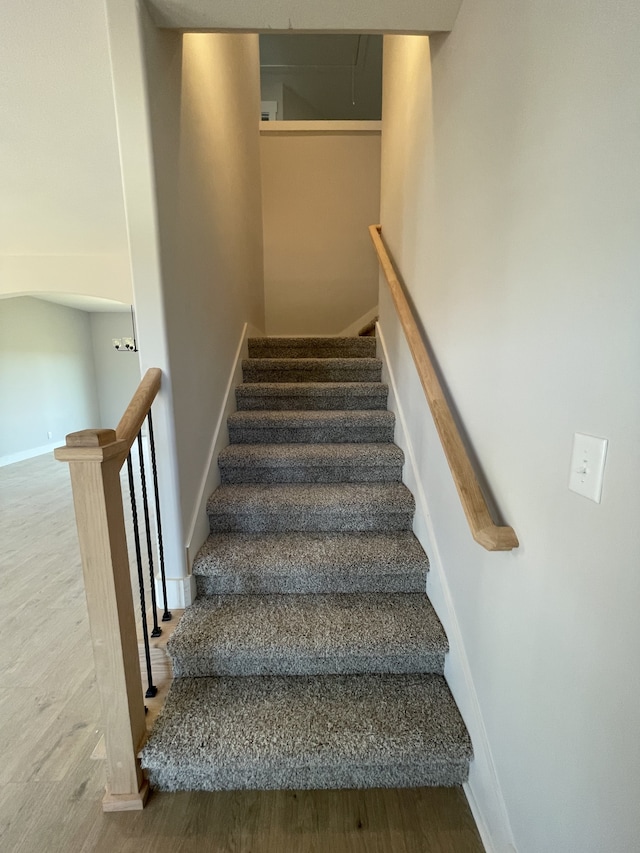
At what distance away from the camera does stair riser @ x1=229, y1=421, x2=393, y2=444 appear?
88.7 inches

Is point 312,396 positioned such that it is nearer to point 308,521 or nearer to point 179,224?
point 308,521

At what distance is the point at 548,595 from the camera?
820 mm

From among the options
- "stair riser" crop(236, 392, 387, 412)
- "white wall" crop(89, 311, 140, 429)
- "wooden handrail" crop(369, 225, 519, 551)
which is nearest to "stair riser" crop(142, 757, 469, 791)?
"wooden handrail" crop(369, 225, 519, 551)

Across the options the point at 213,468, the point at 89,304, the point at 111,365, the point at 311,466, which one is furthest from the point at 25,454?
the point at 311,466

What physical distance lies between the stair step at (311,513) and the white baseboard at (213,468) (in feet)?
0.26

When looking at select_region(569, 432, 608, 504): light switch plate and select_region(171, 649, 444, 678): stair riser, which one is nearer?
select_region(569, 432, 608, 504): light switch plate

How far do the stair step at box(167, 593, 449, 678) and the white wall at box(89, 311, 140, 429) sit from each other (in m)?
6.47

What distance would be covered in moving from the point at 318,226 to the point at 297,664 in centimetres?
395

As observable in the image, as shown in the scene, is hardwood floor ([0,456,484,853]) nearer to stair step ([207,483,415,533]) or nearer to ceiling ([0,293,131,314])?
stair step ([207,483,415,533])

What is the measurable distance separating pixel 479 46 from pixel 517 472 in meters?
1.28

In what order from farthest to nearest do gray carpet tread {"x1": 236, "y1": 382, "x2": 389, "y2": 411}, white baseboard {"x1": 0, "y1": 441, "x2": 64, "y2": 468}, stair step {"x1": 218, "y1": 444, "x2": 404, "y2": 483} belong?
1. white baseboard {"x1": 0, "y1": 441, "x2": 64, "y2": 468}
2. gray carpet tread {"x1": 236, "y1": 382, "x2": 389, "y2": 411}
3. stair step {"x1": 218, "y1": 444, "x2": 404, "y2": 483}

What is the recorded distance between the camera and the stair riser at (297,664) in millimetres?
1364

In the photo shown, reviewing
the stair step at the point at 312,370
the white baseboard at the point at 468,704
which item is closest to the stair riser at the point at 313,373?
the stair step at the point at 312,370

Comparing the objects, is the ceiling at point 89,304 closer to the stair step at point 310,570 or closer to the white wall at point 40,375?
the white wall at point 40,375
